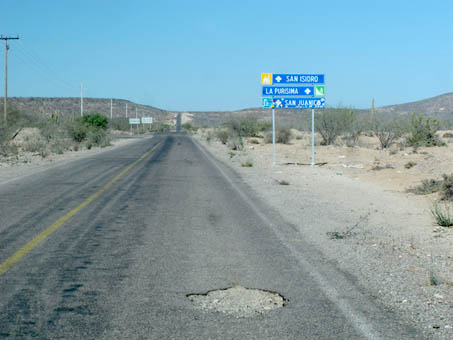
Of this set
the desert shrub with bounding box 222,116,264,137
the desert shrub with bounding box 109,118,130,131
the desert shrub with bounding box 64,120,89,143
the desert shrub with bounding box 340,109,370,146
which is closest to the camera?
the desert shrub with bounding box 340,109,370,146

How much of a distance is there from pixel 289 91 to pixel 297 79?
66cm

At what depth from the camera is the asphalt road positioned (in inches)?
194

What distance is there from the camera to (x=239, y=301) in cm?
573

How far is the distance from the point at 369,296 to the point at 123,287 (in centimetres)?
277

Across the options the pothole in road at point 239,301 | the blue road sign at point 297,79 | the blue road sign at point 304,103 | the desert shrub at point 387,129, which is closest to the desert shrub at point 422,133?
the desert shrub at point 387,129

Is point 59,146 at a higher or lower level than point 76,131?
lower

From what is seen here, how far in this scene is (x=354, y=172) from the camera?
22953 mm

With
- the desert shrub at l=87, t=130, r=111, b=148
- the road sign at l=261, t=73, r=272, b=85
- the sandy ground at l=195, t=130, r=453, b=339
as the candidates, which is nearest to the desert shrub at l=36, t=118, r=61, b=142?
the desert shrub at l=87, t=130, r=111, b=148

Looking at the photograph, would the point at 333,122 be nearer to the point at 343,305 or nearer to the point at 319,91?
the point at 319,91

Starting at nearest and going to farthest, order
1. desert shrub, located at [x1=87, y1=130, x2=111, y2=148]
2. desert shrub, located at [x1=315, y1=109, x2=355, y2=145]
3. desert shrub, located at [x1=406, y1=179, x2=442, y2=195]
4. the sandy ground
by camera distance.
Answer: the sandy ground < desert shrub, located at [x1=406, y1=179, x2=442, y2=195] < desert shrub, located at [x1=315, y1=109, x2=355, y2=145] < desert shrub, located at [x1=87, y1=130, x2=111, y2=148]

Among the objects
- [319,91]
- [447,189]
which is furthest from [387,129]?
[447,189]

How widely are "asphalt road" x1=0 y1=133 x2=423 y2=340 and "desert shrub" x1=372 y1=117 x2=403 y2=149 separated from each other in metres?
27.0

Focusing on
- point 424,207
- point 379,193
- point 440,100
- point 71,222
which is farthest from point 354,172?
point 440,100

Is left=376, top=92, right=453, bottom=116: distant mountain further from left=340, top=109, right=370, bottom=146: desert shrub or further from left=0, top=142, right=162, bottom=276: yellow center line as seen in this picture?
left=0, top=142, right=162, bottom=276: yellow center line
